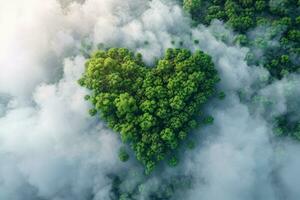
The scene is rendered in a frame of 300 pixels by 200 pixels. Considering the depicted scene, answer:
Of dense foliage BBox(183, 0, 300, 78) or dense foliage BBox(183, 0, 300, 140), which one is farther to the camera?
dense foliage BBox(183, 0, 300, 78)

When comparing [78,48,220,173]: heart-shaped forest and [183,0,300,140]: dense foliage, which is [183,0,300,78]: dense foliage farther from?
[78,48,220,173]: heart-shaped forest

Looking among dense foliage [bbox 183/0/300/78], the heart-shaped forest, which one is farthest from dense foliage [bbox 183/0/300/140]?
the heart-shaped forest

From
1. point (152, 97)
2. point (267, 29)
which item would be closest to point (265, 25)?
point (267, 29)

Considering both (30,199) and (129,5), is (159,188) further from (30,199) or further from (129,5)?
(129,5)

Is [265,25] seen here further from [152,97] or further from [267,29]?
[152,97]

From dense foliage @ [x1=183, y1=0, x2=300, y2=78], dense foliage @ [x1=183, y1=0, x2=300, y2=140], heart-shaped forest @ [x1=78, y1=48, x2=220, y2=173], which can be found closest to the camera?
heart-shaped forest @ [x1=78, y1=48, x2=220, y2=173]

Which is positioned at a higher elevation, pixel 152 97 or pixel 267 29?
pixel 267 29

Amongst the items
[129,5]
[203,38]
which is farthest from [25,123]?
[203,38]
